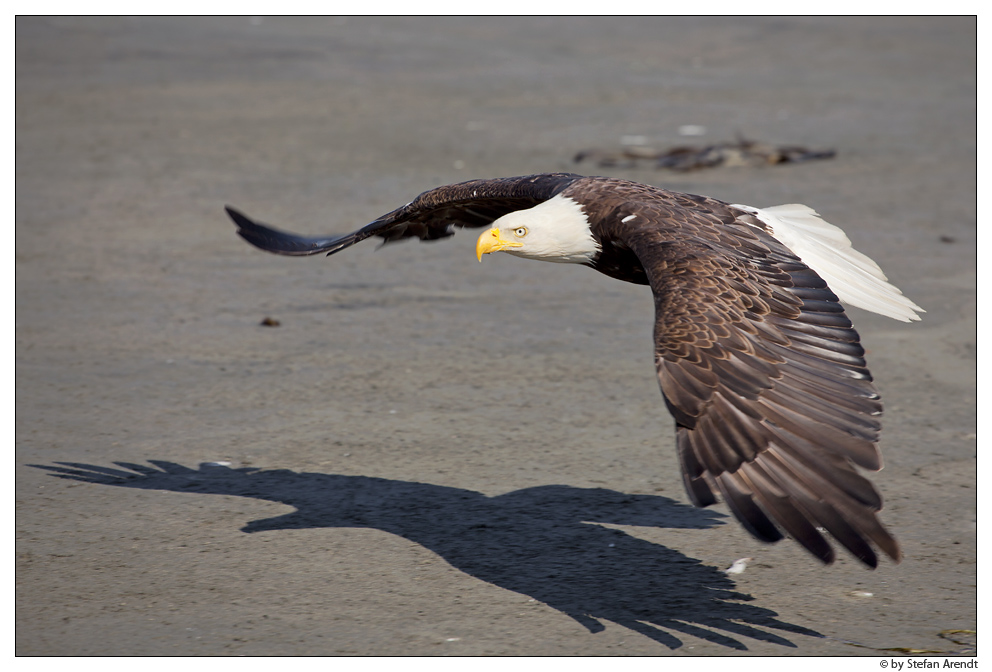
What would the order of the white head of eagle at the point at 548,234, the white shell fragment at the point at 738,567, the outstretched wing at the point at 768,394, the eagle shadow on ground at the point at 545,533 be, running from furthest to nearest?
the white head of eagle at the point at 548,234
the white shell fragment at the point at 738,567
the eagle shadow on ground at the point at 545,533
the outstretched wing at the point at 768,394

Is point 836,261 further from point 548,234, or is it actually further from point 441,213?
point 441,213

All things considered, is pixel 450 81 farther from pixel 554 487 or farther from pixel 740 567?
pixel 740 567

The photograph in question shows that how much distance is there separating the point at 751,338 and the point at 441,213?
2.19 m

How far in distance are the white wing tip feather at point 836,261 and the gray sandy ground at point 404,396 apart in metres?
0.71

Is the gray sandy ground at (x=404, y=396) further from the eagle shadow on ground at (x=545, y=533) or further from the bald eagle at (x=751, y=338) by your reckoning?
the bald eagle at (x=751, y=338)

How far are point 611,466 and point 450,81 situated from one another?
8.73 m

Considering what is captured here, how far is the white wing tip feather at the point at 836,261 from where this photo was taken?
455 centimetres

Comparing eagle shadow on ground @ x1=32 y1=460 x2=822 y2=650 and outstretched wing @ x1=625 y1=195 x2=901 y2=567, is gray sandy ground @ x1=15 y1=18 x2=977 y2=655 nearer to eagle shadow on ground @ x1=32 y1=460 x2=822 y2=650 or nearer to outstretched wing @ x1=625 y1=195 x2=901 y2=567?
eagle shadow on ground @ x1=32 y1=460 x2=822 y2=650

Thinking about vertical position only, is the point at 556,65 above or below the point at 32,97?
above

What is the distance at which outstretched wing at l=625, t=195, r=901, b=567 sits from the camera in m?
3.17

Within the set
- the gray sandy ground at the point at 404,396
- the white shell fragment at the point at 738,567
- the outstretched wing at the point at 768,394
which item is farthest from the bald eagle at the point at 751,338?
the white shell fragment at the point at 738,567

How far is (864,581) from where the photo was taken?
3900 millimetres

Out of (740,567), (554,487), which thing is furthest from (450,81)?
(740,567)

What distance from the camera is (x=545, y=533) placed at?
430 cm
